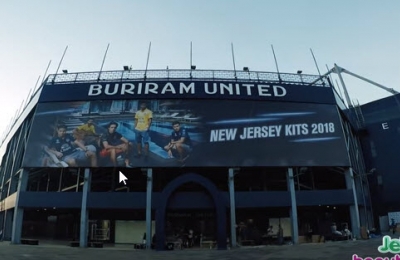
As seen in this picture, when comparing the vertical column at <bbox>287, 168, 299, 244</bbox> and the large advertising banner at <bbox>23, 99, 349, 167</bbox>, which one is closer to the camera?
the vertical column at <bbox>287, 168, 299, 244</bbox>

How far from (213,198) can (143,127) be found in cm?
1137

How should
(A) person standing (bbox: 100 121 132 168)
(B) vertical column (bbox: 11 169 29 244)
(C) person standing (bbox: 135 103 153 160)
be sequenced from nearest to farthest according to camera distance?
1. (B) vertical column (bbox: 11 169 29 244)
2. (A) person standing (bbox: 100 121 132 168)
3. (C) person standing (bbox: 135 103 153 160)

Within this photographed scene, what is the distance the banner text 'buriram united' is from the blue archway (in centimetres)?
1018

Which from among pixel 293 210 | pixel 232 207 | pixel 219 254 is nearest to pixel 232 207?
pixel 232 207

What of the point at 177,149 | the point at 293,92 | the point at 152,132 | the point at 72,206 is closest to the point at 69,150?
the point at 72,206

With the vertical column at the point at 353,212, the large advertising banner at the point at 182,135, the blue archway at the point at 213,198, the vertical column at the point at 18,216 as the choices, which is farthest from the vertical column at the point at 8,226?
the vertical column at the point at 353,212

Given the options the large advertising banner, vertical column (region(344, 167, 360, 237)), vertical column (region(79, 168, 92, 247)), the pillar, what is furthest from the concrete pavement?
the large advertising banner

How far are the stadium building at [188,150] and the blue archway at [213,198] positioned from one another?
0.11 metres

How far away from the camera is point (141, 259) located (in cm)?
2383

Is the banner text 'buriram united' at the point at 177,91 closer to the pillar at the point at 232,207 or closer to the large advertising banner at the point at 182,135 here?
the large advertising banner at the point at 182,135

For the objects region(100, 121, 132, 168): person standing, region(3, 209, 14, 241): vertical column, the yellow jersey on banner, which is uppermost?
the yellow jersey on banner

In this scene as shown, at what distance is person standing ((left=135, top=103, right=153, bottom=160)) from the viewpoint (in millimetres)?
38969

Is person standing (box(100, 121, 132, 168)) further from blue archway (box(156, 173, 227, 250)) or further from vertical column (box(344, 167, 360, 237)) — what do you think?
vertical column (box(344, 167, 360, 237))

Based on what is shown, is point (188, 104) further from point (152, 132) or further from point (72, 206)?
point (72, 206)
